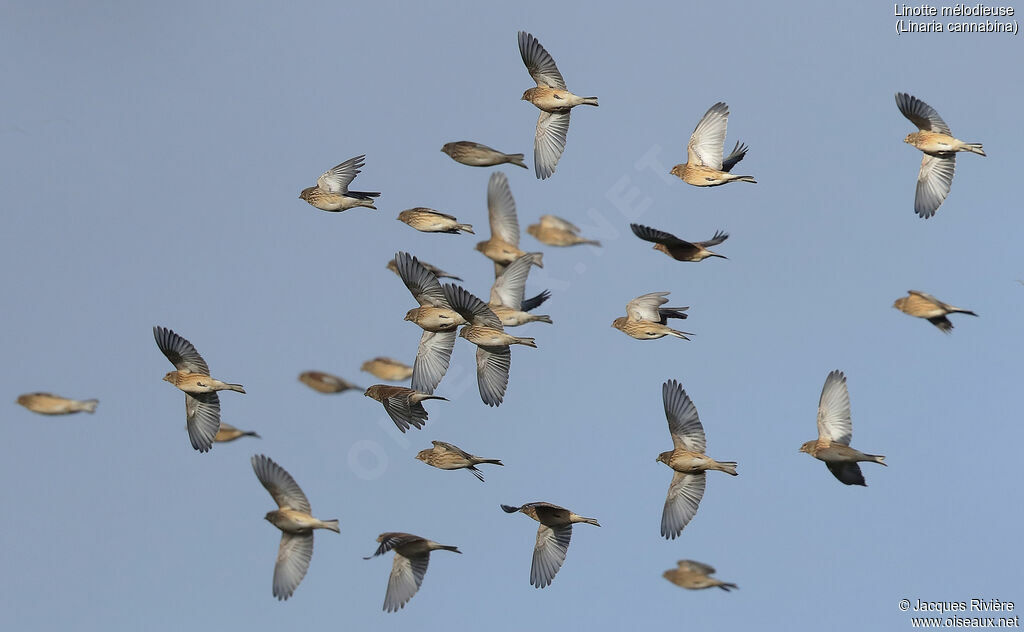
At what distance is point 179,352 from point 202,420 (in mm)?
1634

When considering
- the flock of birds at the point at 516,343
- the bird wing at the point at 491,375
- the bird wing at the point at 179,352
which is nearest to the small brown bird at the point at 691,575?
the flock of birds at the point at 516,343

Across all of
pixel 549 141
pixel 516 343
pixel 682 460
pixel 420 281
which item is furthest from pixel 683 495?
pixel 549 141

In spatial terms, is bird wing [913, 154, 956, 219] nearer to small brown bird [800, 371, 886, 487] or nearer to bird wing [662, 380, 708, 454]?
small brown bird [800, 371, 886, 487]

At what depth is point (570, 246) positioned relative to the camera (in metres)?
44.2

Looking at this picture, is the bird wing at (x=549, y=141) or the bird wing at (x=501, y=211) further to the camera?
the bird wing at (x=501, y=211)

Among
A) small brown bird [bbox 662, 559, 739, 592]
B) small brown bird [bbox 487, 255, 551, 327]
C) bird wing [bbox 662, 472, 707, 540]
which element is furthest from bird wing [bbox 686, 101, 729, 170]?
small brown bird [bbox 662, 559, 739, 592]

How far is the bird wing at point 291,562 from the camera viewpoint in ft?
115

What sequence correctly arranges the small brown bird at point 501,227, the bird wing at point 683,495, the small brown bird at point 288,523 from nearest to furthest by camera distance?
the bird wing at point 683,495, the small brown bird at point 288,523, the small brown bird at point 501,227

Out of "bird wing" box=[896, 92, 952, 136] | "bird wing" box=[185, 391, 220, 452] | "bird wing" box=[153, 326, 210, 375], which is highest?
"bird wing" box=[896, 92, 952, 136]

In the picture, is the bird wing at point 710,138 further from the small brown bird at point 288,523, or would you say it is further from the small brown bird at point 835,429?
the small brown bird at point 288,523

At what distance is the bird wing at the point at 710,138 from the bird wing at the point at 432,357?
6152mm

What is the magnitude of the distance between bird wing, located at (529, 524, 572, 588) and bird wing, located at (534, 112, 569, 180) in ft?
22.9

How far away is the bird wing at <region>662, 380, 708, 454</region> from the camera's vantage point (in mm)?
33562

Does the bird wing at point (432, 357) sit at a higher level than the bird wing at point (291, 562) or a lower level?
higher
